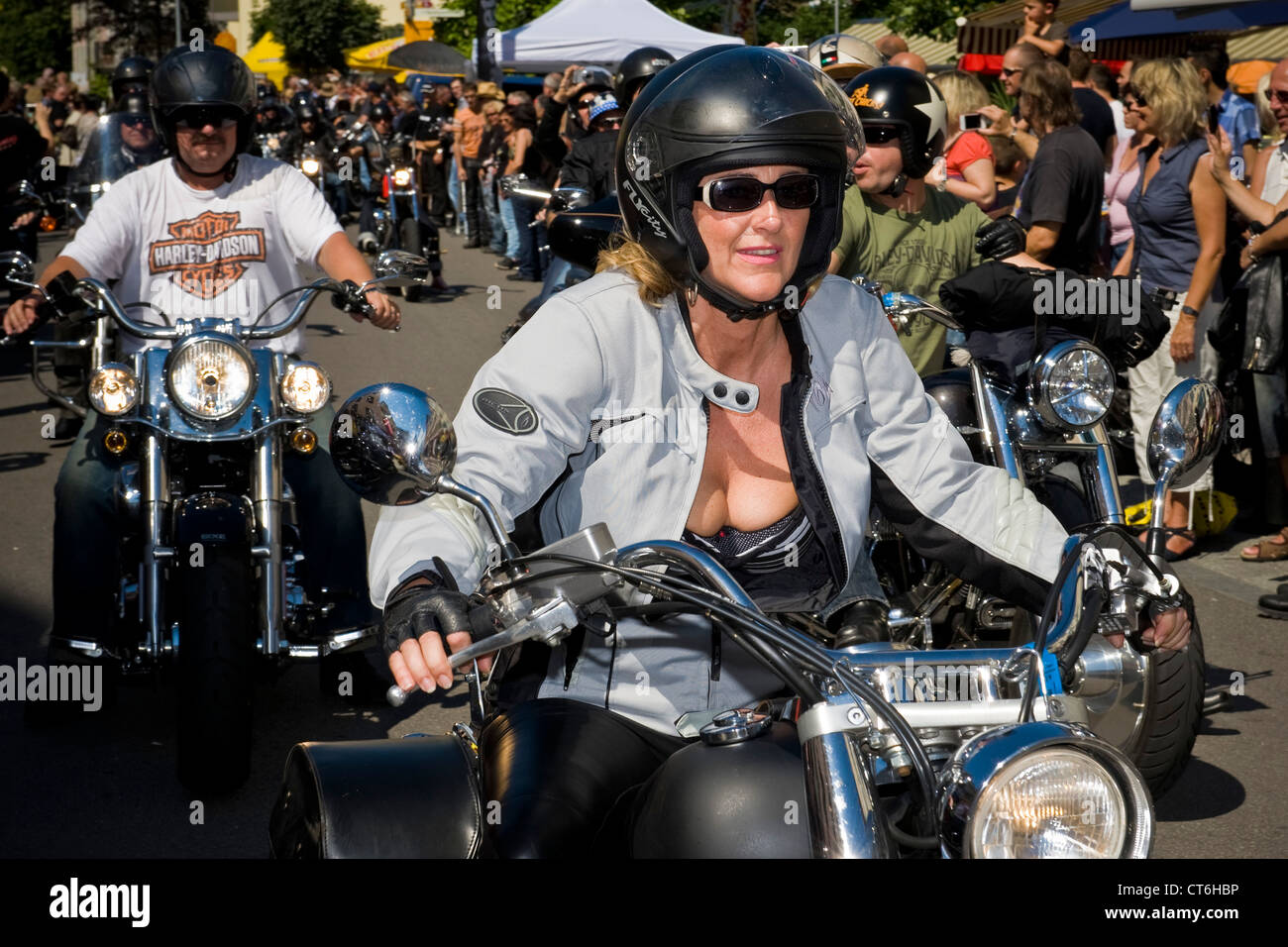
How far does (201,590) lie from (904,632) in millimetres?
2039

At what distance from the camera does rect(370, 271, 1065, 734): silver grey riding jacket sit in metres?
2.33

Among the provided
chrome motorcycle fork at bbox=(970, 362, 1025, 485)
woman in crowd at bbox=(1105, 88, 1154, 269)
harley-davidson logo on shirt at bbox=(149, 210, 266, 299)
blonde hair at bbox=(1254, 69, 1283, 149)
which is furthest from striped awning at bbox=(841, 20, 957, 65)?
chrome motorcycle fork at bbox=(970, 362, 1025, 485)

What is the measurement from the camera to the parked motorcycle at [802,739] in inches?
62.0

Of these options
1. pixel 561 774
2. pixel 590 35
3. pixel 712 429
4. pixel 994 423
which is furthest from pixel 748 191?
pixel 590 35

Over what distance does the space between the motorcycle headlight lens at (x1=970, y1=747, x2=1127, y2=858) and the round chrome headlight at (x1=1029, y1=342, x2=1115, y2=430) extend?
2.85m

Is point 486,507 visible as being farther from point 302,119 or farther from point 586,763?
point 302,119

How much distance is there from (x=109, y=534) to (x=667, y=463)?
2.62 m

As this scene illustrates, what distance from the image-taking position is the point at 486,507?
1.92 meters

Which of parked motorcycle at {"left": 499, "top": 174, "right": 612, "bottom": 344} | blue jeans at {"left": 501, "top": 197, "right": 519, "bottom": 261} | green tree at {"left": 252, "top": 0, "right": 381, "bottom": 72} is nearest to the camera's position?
parked motorcycle at {"left": 499, "top": 174, "right": 612, "bottom": 344}

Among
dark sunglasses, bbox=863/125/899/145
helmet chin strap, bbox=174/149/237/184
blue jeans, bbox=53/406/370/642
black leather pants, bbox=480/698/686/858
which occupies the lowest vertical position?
blue jeans, bbox=53/406/370/642

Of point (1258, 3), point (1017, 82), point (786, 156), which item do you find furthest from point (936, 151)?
point (1258, 3)

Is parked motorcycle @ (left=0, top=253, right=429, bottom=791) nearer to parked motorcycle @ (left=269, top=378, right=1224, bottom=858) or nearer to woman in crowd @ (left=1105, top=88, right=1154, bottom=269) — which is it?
parked motorcycle @ (left=269, top=378, right=1224, bottom=858)

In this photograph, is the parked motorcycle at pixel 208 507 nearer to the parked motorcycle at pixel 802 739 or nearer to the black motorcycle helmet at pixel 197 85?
the black motorcycle helmet at pixel 197 85

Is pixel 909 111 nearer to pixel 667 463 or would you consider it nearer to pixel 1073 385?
pixel 1073 385
